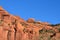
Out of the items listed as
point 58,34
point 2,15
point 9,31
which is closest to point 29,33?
point 9,31

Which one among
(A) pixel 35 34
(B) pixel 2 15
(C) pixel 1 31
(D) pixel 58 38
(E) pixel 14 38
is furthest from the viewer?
(B) pixel 2 15

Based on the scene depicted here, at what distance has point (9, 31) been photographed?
43531 millimetres

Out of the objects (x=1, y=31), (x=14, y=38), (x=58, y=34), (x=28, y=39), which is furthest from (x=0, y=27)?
(x=58, y=34)

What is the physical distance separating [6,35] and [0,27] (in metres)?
2.48

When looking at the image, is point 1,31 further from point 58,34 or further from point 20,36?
point 58,34

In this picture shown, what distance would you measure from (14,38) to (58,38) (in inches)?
914

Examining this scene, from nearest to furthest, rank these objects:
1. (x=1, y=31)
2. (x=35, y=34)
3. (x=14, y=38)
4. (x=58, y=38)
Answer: (x=58, y=38) → (x=1, y=31) → (x=14, y=38) → (x=35, y=34)

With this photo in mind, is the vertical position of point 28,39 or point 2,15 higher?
point 2,15

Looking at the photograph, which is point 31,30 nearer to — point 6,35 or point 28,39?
point 28,39

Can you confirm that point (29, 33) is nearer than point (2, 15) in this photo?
Yes

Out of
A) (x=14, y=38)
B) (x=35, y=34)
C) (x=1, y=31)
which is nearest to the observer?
(x=1, y=31)

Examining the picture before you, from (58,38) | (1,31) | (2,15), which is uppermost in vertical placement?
(2,15)

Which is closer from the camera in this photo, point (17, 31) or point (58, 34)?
point (58, 34)

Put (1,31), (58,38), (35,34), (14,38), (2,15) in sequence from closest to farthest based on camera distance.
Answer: (58,38) → (1,31) → (14,38) → (35,34) → (2,15)
